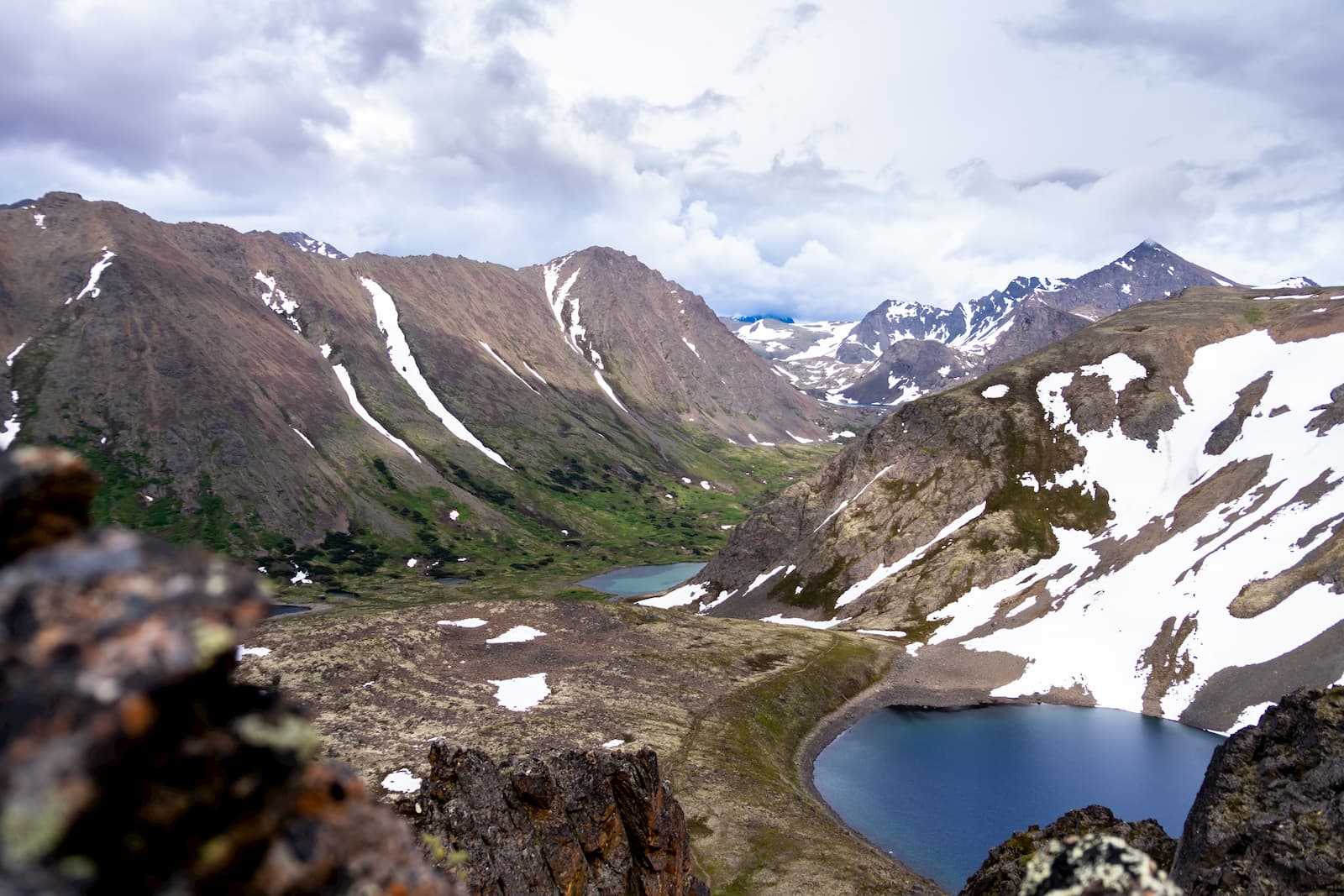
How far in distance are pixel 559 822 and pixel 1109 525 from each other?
125717 millimetres

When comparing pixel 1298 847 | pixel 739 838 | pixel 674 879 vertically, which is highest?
pixel 1298 847

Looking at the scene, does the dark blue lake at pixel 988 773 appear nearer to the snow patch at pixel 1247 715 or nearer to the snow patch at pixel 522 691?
the snow patch at pixel 1247 715

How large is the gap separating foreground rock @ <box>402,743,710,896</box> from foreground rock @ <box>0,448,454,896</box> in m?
29.1

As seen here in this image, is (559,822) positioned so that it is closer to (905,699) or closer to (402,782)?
(402,782)

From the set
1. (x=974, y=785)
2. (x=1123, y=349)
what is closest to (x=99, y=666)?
(x=974, y=785)

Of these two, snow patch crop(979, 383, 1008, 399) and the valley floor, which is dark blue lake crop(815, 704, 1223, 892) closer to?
the valley floor

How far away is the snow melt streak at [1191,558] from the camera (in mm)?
94438

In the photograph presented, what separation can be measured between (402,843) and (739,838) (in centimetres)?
5658

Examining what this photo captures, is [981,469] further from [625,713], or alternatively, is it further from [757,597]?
[625,713]

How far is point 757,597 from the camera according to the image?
150m

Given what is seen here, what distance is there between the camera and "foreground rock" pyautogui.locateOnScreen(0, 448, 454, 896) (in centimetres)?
410

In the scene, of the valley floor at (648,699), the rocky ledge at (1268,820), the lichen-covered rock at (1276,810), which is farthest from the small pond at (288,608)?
the lichen-covered rock at (1276,810)

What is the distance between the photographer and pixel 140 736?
4422 millimetres

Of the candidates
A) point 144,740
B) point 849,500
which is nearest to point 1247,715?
point 849,500
